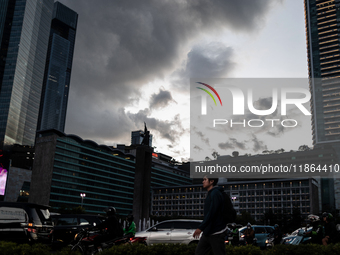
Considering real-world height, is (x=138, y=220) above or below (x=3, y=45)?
below

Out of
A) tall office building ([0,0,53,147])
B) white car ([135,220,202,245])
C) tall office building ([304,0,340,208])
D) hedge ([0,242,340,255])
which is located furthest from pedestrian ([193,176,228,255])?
tall office building ([304,0,340,208])

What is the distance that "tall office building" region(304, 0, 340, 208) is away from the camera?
174 metres

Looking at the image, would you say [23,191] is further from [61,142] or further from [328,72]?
[328,72]

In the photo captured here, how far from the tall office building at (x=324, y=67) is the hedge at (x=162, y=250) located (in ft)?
584

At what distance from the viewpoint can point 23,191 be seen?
390ft

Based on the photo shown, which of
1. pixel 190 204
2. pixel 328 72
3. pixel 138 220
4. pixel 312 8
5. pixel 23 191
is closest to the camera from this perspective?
pixel 138 220

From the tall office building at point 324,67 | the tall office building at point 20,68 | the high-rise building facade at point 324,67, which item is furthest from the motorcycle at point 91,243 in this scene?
the high-rise building facade at point 324,67

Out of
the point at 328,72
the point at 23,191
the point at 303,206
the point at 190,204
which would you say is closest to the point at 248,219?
the point at 303,206

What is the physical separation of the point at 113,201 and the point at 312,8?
530 ft

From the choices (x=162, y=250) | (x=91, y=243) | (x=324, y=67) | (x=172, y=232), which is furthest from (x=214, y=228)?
(x=324, y=67)

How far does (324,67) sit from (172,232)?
192520 millimetres

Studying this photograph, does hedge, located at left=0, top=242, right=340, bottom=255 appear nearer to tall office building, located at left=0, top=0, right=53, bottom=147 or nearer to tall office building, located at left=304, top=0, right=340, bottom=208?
tall office building, located at left=0, top=0, right=53, bottom=147

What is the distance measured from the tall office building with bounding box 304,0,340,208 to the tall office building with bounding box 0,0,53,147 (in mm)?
155892

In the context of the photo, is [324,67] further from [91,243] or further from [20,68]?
[91,243]
